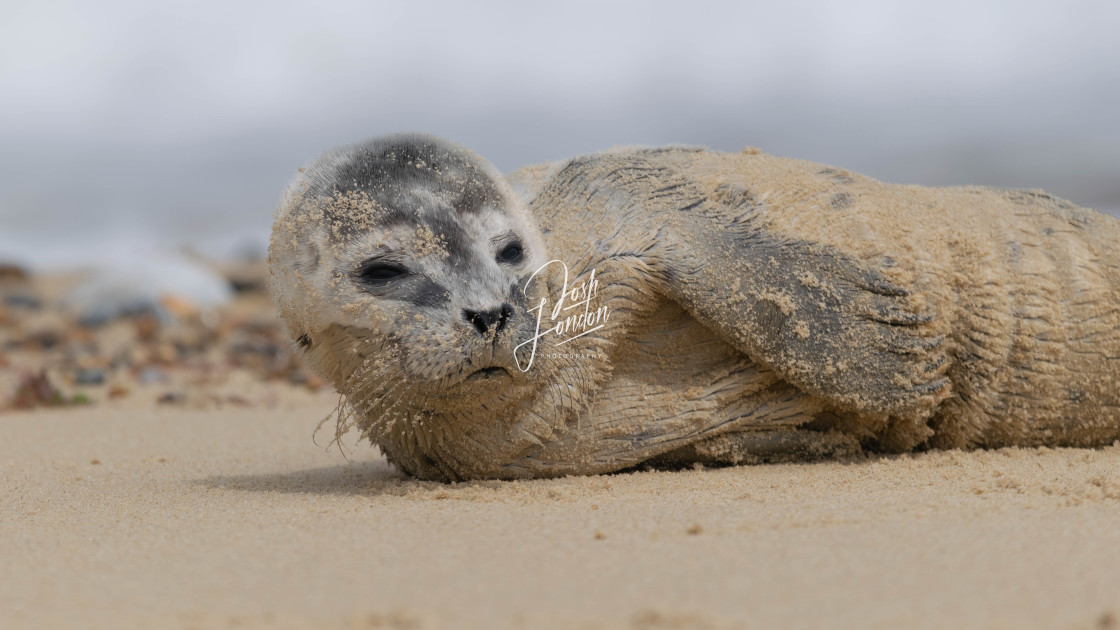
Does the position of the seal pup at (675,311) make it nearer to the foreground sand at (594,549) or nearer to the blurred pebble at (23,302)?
the foreground sand at (594,549)

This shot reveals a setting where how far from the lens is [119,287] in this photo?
61.6ft

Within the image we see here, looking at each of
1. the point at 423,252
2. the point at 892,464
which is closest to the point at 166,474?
the point at 423,252

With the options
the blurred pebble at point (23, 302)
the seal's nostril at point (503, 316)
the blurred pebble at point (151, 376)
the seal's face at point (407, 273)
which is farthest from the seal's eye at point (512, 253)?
the blurred pebble at point (23, 302)

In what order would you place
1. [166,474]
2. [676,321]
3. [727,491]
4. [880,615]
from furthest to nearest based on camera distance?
[166,474]
[676,321]
[727,491]
[880,615]

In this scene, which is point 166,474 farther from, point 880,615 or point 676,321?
point 880,615

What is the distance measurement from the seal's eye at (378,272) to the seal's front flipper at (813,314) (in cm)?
112

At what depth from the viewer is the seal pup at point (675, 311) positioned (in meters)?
3.73

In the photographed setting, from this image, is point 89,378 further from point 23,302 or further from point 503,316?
point 23,302

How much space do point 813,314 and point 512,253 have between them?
124 centimetres

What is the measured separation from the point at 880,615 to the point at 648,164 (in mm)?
2796

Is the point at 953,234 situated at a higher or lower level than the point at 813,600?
higher

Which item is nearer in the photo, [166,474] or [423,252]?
[423,252]
